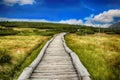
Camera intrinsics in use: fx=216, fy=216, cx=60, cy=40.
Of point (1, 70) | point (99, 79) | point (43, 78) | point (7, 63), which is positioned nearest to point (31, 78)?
point (43, 78)

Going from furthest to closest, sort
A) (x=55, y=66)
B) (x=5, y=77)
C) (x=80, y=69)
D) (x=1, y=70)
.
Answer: (x=1, y=70)
(x=5, y=77)
(x=55, y=66)
(x=80, y=69)

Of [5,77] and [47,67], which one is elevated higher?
[47,67]

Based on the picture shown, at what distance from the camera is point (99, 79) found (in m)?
12.7

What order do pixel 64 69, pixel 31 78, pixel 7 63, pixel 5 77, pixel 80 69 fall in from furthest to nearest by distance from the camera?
pixel 7 63
pixel 5 77
pixel 64 69
pixel 80 69
pixel 31 78

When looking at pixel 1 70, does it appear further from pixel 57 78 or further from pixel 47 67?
pixel 57 78

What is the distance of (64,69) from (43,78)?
210cm

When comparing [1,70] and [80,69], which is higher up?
[80,69]

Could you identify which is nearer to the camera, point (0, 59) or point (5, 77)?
point (5, 77)

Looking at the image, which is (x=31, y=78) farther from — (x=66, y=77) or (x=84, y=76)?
(x=84, y=76)

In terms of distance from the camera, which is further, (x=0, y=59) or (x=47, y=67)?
(x=0, y=59)

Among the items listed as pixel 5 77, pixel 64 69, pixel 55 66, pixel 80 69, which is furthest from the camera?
pixel 5 77

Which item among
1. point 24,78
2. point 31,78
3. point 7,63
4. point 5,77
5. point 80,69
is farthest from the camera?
point 7,63

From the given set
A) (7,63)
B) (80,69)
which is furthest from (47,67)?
(7,63)

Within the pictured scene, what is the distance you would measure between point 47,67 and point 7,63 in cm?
878
